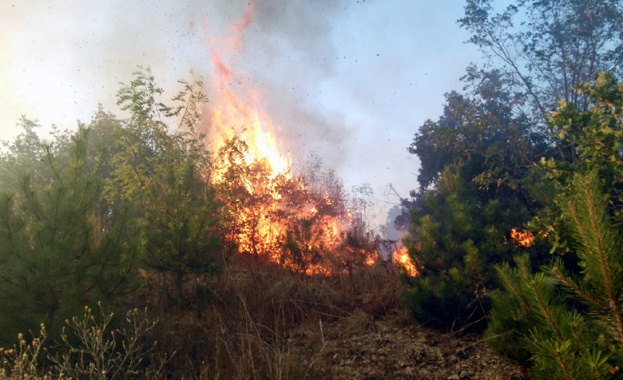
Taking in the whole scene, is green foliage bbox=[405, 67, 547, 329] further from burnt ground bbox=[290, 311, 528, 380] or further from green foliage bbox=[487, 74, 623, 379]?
green foliage bbox=[487, 74, 623, 379]

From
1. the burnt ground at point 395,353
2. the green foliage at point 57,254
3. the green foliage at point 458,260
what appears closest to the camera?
the green foliage at point 57,254

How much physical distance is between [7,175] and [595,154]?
23531mm

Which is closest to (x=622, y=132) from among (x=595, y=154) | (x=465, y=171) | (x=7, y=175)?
(x=595, y=154)

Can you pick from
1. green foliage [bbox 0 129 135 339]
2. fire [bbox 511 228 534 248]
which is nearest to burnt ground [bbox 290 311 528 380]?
fire [bbox 511 228 534 248]

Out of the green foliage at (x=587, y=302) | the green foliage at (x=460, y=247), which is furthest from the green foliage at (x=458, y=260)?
the green foliage at (x=587, y=302)

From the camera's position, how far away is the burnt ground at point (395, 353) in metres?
Answer: 5.19

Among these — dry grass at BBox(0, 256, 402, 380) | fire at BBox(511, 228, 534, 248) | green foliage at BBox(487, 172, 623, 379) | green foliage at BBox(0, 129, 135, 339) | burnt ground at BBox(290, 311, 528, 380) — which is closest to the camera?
green foliage at BBox(487, 172, 623, 379)

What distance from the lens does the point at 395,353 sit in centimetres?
602

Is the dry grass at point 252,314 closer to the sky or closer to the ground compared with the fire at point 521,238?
closer to the ground

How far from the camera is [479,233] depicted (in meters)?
6.86

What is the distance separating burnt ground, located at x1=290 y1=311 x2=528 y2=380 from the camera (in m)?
5.19

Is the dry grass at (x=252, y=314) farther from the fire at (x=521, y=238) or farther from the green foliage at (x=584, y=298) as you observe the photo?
the green foliage at (x=584, y=298)

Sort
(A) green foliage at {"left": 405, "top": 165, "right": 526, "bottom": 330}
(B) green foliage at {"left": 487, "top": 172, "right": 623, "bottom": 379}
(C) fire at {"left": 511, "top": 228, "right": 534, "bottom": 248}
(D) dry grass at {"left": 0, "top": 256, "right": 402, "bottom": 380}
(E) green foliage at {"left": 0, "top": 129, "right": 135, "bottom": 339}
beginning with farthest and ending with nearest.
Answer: (C) fire at {"left": 511, "top": 228, "right": 534, "bottom": 248}
(A) green foliage at {"left": 405, "top": 165, "right": 526, "bottom": 330}
(D) dry grass at {"left": 0, "top": 256, "right": 402, "bottom": 380}
(E) green foliage at {"left": 0, "top": 129, "right": 135, "bottom": 339}
(B) green foliage at {"left": 487, "top": 172, "right": 623, "bottom": 379}

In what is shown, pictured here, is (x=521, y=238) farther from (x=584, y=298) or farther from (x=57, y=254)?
(x=57, y=254)
